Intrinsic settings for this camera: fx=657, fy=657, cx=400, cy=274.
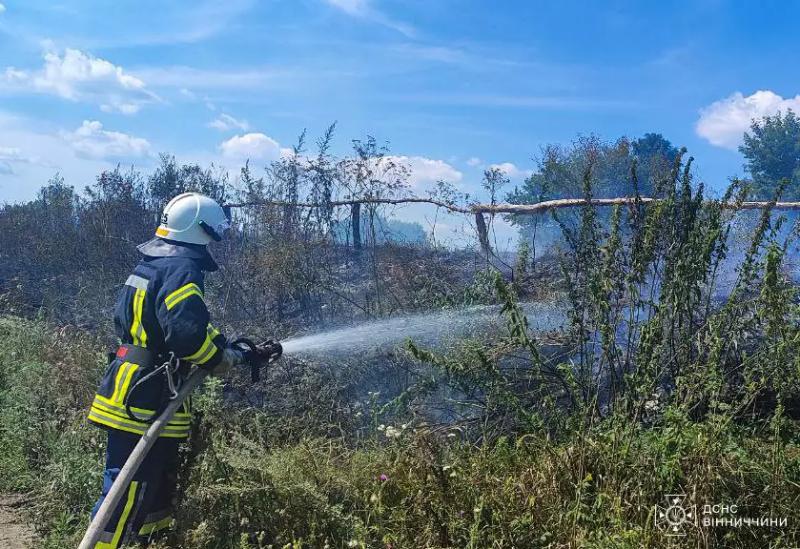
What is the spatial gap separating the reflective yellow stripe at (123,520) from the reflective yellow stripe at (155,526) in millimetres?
167

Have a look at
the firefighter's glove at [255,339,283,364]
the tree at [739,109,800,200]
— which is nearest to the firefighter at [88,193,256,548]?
the firefighter's glove at [255,339,283,364]

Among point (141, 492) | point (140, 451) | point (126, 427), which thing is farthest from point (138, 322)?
point (141, 492)

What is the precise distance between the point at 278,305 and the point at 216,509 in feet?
11.4

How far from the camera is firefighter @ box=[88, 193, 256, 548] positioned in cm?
342

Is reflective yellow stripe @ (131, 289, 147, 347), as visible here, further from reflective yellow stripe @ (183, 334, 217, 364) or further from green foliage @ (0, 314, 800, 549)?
green foliage @ (0, 314, 800, 549)

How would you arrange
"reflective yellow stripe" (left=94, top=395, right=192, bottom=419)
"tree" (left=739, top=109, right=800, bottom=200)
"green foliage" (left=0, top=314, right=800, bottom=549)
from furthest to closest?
"tree" (left=739, top=109, right=800, bottom=200) < "reflective yellow stripe" (left=94, top=395, right=192, bottom=419) < "green foliage" (left=0, top=314, right=800, bottom=549)

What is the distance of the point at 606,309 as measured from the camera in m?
3.81

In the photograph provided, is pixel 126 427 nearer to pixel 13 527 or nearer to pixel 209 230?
pixel 209 230

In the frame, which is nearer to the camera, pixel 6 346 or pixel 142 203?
pixel 6 346

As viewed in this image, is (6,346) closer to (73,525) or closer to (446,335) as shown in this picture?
(73,525)

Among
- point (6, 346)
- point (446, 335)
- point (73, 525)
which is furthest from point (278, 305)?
point (73, 525)

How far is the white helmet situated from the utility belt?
0.67 m

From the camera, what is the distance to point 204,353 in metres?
3.46

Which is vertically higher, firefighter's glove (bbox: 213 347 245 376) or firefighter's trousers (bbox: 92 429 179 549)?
firefighter's glove (bbox: 213 347 245 376)
